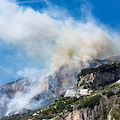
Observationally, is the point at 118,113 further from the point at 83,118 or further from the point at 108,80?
the point at 108,80

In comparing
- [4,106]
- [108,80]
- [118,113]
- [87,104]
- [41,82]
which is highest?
[41,82]

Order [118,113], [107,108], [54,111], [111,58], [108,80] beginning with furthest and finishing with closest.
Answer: [111,58] → [108,80] → [54,111] → [107,108] → [118,113]

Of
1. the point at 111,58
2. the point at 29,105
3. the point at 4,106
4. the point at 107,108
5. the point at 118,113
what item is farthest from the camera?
the point at 4,106

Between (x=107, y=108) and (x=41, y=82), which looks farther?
(x=41, y=82)

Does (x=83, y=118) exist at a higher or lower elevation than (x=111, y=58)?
lower

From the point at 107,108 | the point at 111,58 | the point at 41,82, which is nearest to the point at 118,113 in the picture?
the point at 107,108

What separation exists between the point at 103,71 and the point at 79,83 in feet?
48.3

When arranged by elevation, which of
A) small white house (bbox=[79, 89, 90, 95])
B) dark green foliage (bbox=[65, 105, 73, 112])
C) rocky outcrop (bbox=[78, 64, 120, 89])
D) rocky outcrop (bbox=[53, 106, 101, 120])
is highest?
rocky outcrop (bbox=[78, 64, 120, 89])

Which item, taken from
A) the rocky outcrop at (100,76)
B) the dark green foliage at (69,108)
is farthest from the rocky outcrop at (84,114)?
the rocky outcrop at (100,76)

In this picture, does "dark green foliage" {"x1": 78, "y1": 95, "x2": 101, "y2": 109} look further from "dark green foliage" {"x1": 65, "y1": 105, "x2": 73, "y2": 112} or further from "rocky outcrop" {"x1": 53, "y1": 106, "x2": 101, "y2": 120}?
"dark green foliage" {"x1": 65, "y1": 105, "x2": 73, "y2": 112}

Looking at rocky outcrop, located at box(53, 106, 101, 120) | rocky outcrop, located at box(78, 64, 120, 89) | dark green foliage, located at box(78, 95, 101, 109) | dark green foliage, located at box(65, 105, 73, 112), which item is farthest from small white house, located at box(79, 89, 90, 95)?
rocky outcrop, located at box(53, 106, 101, 120)

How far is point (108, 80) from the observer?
366ft

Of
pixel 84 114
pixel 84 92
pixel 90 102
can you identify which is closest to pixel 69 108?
pixel 84 114

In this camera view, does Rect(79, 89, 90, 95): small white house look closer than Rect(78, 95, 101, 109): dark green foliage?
No
